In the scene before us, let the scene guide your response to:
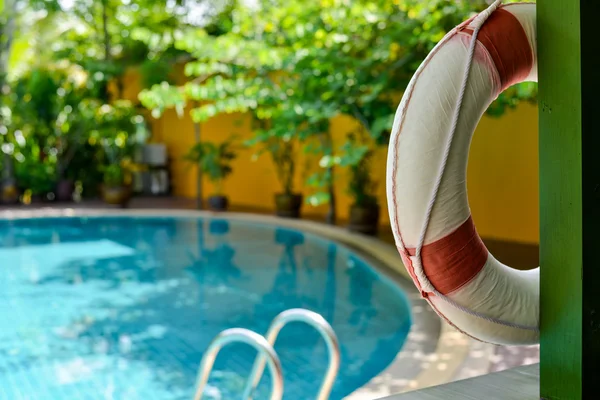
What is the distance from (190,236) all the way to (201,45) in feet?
9.76

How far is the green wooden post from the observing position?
5.32 feet

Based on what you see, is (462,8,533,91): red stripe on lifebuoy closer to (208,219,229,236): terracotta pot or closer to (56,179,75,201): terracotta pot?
(208,219,229,236): terracotta pot

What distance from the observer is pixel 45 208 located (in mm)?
12211

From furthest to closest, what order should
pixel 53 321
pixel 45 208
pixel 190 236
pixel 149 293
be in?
1. pixel 45 208
2. pixel 190 236
3. pixel 149 293
4. pixel 53 321

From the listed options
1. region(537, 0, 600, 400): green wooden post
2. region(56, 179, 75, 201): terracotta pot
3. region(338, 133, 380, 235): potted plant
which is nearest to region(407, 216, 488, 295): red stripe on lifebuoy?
region(537, 0, 600, 400): green wooden post

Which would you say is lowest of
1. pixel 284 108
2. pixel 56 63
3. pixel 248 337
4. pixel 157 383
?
pixel 157 383

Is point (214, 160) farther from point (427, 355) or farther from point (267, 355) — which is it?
point (267, 355)

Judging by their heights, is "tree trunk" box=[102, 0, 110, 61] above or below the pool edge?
above

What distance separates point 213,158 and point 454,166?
9.91 metres

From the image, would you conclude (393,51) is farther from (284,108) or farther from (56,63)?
(56,63)

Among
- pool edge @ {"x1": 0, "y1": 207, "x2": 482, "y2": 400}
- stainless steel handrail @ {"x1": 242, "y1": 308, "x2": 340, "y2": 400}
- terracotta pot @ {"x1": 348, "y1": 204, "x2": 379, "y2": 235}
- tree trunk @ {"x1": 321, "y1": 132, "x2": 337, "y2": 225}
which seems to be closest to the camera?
stainless steel handrail @ {"x1": 242, "y1": 308, "x2": 340, "y2": 400}

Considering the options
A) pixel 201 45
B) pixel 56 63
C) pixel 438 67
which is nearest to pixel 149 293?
pixel 201 45

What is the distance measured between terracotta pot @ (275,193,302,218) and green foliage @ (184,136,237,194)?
1.31 m

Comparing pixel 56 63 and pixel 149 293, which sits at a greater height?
pixel 56 63
